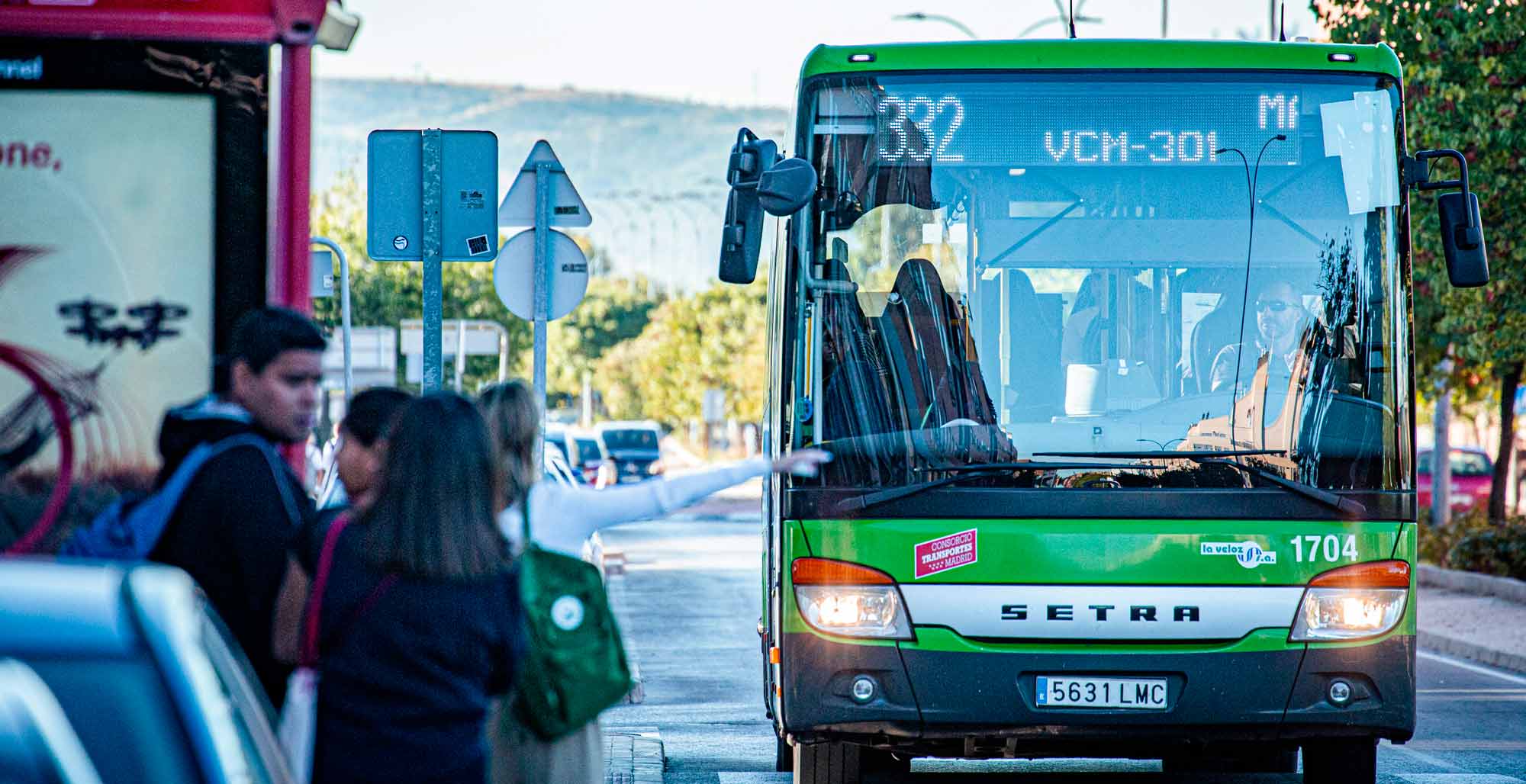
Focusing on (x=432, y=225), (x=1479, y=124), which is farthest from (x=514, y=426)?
(x=1479, y=124)

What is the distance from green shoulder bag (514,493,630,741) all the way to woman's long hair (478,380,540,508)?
8cm

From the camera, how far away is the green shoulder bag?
173 inches

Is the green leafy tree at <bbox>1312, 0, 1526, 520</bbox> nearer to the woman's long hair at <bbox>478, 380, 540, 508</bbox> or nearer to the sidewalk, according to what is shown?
the sidewalk

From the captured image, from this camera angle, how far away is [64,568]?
8.23 ft

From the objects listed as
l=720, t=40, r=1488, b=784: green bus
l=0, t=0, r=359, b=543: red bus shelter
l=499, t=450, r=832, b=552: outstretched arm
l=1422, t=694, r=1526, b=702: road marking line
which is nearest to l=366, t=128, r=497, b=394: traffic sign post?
l=720, t=40, r=1488, b=784: green bus

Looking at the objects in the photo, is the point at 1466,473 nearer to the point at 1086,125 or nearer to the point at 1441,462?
the point at 1441,462

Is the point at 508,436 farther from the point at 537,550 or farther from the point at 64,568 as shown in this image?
the point at 64,568

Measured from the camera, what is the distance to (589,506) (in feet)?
15.3

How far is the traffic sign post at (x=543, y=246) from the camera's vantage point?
10.2m

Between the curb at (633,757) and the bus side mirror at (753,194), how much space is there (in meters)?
2.24

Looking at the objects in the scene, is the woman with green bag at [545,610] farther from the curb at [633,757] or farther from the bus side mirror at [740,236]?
the curb at [633,757]

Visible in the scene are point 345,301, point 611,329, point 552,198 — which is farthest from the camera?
point 611,329

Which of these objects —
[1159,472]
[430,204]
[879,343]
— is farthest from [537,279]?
[1159,472]

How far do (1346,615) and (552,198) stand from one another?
16.1 ft
